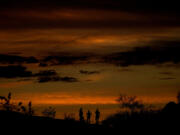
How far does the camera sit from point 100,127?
137000 mm

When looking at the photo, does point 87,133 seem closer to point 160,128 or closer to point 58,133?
point 58,133

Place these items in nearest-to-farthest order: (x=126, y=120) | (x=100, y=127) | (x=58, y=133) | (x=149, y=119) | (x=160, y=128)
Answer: (x=58, y=133) → (x=100, y=127) → (x=160, y=128) → (x=149, y=119) → (x=126, y=120)

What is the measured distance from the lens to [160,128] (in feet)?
480

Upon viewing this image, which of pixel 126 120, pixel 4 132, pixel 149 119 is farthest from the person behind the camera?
pixel 126 120

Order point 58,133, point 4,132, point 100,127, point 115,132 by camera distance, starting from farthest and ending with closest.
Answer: point 100,127 < point 115,132 < point 58,133 < point 4,132

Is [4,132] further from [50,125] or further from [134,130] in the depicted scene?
[134,130]

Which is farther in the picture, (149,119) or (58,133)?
(149,119)

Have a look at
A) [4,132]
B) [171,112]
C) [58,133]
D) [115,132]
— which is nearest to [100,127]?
[115,132]

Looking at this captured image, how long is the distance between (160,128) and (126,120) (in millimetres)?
37753

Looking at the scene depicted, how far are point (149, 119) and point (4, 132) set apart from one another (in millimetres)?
75736

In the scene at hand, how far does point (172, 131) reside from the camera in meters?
142

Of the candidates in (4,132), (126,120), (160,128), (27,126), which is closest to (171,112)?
(126,120)

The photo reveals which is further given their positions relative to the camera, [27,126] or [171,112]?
[171,112]

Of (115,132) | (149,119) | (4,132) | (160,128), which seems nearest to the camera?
(4,132)
